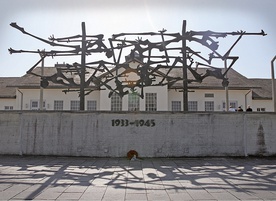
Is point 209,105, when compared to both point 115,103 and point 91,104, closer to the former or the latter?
point 115,103

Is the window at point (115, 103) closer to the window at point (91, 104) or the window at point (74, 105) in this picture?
the window at point (91, 104)

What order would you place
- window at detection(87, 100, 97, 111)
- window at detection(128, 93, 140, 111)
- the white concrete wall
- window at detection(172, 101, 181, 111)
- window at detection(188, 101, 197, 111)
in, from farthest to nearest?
window at detection(188, 101, 197, 111) < window at detection(87, 100, 97, 111) < window at detection(172, 101, 181, 111) < window at detection(128, 93, 140, 111) < the white concrete wall

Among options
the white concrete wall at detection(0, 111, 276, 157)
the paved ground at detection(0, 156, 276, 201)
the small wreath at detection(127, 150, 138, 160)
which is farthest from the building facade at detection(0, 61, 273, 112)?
the paved ground at detection(0, 156, 276, 201)

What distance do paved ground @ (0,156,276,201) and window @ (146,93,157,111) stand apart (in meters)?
13.1

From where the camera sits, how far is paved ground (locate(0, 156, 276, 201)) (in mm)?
6250

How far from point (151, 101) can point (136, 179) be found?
17.1 meters

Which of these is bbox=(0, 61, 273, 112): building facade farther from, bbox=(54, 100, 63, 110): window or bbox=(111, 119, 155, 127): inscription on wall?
bbox=(111, 119, 155, 127): inscription on wall

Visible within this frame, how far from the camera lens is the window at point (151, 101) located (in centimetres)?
2484

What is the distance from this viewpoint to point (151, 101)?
24.9 metres

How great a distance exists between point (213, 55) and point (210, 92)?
14.0 m

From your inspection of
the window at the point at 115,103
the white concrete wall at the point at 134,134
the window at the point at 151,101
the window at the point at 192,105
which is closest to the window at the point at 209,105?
the window at the point at 192,105

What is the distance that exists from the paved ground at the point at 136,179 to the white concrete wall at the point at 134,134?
760 millimetres

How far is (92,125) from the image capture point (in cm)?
1267

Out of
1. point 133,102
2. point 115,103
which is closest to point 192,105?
point 133,102
